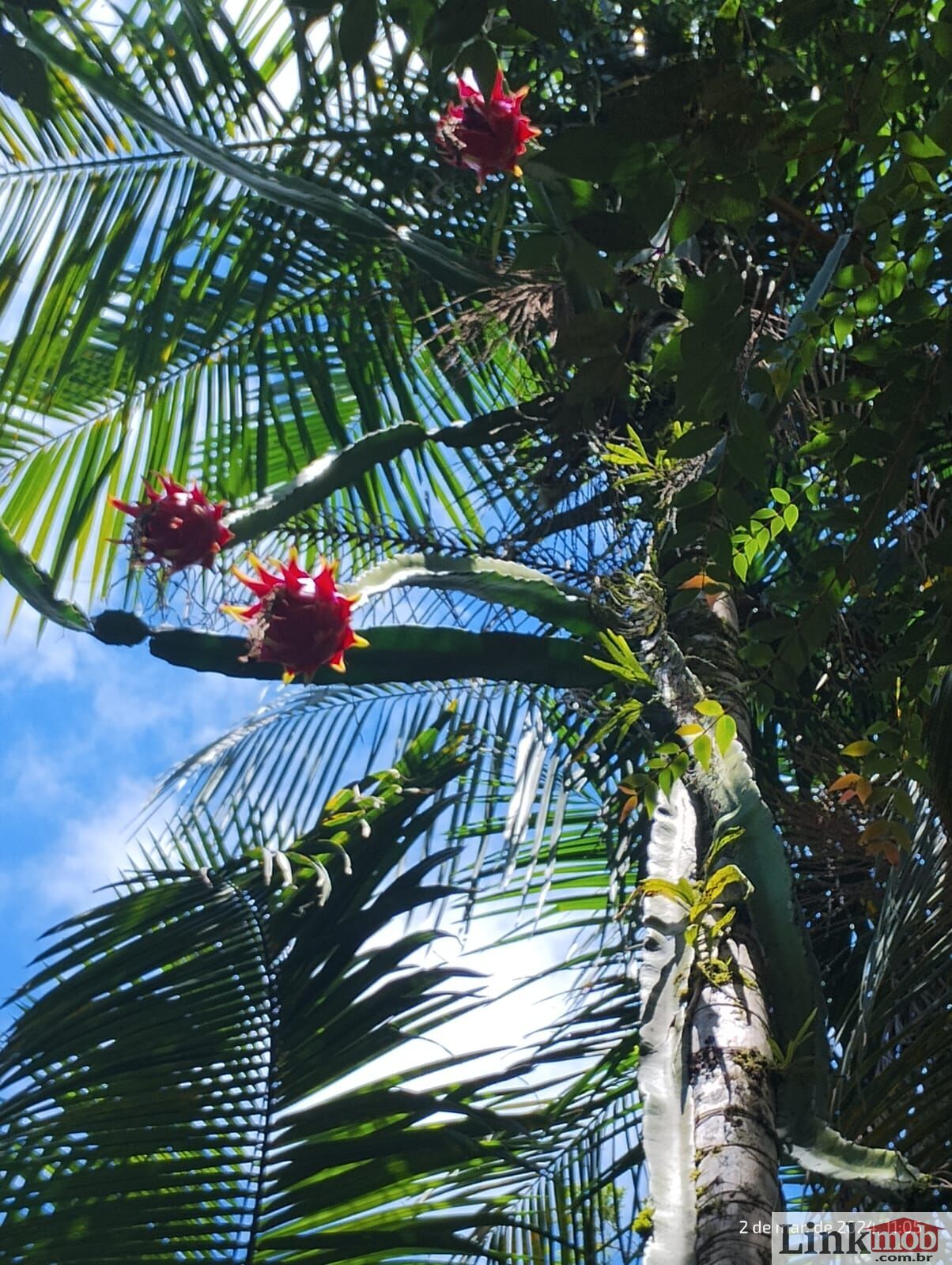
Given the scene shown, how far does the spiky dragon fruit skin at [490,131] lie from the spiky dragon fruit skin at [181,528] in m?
0.75

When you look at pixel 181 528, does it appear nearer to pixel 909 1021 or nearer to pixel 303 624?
pixel 303 624

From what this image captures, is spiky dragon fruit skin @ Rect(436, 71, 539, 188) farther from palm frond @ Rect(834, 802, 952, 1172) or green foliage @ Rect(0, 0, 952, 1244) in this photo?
palm frond @ Rect(834, 802, 952, 1172)

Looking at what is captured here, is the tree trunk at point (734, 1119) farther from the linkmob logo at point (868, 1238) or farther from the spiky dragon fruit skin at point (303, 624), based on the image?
the spiky dragon fruit skin at point (303, 624)

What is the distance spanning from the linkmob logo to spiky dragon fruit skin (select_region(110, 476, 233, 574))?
4.55ft

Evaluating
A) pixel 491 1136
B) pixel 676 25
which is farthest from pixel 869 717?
pixel 676 25

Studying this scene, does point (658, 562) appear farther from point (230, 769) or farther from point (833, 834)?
point (230, 769)

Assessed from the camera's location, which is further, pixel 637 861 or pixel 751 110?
pixel 637 861

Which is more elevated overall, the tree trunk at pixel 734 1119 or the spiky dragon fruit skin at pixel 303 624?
the spiky dragon fruit skin at pixel 303 624

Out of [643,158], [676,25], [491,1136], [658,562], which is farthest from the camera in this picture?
[676,25]

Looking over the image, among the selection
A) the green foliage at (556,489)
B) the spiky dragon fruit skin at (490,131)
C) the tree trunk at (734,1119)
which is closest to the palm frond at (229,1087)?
the green foliage at (556,489)

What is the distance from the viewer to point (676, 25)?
265 centimetres

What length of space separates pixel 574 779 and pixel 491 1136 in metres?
0.63

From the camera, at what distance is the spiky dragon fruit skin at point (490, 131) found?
7.02 ft

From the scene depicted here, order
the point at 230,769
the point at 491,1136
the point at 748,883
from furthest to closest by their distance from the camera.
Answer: the point at 230,769
the point at 491,1136
the point at 748,883
